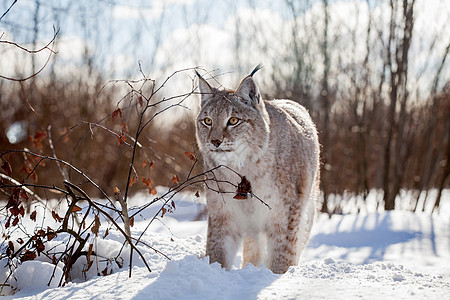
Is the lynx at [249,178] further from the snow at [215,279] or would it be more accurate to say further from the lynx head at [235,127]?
the snow at [215,279]

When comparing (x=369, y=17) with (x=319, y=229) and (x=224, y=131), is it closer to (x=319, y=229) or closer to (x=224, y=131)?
(x=319, y=229)

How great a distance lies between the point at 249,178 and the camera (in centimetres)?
410

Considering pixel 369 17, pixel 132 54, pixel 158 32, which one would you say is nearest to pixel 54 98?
pixel 132 54

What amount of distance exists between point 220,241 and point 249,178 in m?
0.65

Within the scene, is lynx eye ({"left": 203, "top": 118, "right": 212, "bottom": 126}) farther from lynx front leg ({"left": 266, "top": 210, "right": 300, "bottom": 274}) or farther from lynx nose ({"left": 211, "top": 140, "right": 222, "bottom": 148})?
lynx front leg ({"left": 266, "top": 210, "right": 300, "bottom": 274})

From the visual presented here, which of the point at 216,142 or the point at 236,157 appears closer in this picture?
the point at 216,142

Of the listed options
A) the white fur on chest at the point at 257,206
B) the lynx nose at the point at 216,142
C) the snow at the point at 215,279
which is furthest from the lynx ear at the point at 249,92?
the snow at the point at 215,279

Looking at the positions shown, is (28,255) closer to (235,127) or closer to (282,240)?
(235,127)

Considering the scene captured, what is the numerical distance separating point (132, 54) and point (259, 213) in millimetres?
7888

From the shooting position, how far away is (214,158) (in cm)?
416

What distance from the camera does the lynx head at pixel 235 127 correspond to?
4.00 meters

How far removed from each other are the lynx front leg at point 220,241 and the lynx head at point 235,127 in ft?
1.76

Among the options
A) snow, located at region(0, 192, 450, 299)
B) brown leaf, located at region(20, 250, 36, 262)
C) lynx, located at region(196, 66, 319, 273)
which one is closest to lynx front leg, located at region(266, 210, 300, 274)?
lynx, located at region(196, 66, 319, 273)

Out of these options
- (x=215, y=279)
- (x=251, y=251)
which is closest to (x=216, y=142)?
(x=215, y=279)
